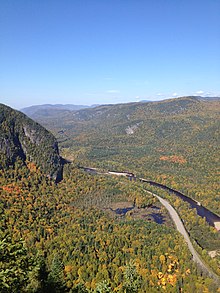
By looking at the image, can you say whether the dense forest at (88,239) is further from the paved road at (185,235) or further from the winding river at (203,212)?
the winding river at (203,212)

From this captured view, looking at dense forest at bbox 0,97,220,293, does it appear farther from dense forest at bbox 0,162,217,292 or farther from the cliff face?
the cliff face

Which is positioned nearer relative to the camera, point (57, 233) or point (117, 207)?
point (57, 233)

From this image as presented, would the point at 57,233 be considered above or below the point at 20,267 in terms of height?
below

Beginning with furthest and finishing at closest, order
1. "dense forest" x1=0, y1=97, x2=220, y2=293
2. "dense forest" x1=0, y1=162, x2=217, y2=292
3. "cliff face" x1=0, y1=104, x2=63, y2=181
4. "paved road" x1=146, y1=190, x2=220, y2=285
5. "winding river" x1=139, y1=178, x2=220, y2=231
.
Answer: "cliff face" x1=0, y1=104, x2=63, y2=181 → "winding river" x1=139, y1=178, x2=220, y2=231 → "paved road" x1=146, y1=190, x2=220, y2=285 → "dense forest" x1=0, y1=162, x2=217, y2=292 → "dense forest" x1=0, y1=97, x2=220, y2=293

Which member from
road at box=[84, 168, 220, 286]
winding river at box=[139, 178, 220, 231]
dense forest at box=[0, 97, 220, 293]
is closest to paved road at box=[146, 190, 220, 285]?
road at box=[84, 168, 220, 286]

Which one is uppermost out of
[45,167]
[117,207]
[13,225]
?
[45,167]

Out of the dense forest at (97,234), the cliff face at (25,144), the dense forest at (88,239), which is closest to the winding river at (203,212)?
the dense forest at (97,234)

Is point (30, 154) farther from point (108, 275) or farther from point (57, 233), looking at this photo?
point (108, 275)

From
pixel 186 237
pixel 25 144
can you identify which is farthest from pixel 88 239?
pixel 25 144

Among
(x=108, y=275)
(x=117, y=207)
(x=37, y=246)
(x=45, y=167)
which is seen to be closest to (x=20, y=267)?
(x=108, y=275)
